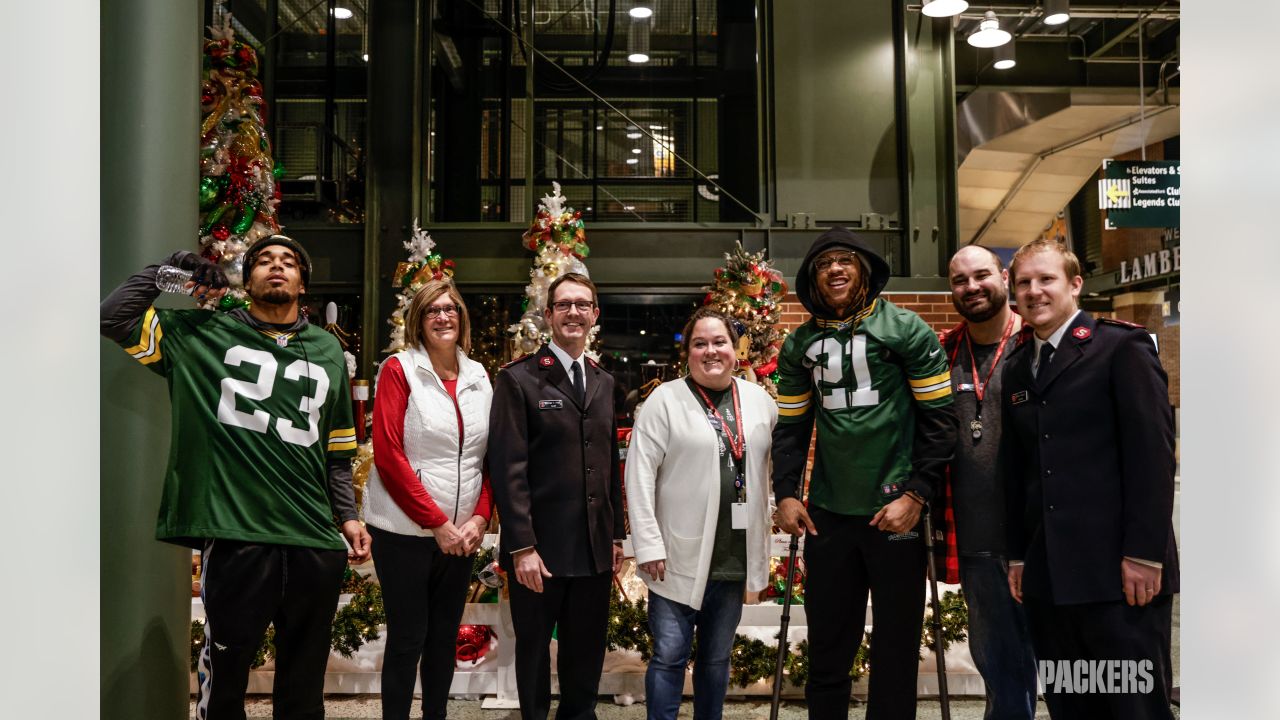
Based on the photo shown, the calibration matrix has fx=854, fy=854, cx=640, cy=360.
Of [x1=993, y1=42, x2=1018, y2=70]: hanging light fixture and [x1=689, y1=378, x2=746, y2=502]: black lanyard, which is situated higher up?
[x1=993, y1=42, x2=1018, y2=70]: hanging light fixture

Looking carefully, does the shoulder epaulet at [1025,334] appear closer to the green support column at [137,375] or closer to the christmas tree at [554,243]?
the green support column at [137,375]

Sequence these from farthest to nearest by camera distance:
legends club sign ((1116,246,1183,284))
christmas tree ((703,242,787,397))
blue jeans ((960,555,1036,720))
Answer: legends club sign ((1116,246,1183,284)), christmas tree ((703,242,787,397)), blue jeans ((960,555,1036,720))

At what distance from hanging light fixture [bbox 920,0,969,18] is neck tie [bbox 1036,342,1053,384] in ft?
13.4

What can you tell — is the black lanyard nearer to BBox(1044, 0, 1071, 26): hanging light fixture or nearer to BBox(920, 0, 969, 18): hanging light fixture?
BBox(920, 0, 969, 18): hanging light fixture

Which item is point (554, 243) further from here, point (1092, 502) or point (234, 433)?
point (1092, 502)

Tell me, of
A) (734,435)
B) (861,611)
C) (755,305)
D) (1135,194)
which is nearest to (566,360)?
(734,435)

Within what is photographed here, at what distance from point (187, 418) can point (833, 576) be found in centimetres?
206

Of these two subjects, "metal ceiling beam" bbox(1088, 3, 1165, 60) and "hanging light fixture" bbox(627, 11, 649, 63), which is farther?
"hanging light fixture" bbox(627, 11, 649, 63)

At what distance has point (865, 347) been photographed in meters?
2.85

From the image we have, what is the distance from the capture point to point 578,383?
3.09 m

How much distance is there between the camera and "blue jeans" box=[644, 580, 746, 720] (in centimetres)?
294

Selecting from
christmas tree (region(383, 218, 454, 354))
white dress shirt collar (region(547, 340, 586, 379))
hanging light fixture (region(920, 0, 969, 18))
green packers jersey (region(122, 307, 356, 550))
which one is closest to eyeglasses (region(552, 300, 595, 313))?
white dress shirt collar (region(547, 340, 586, 379))
